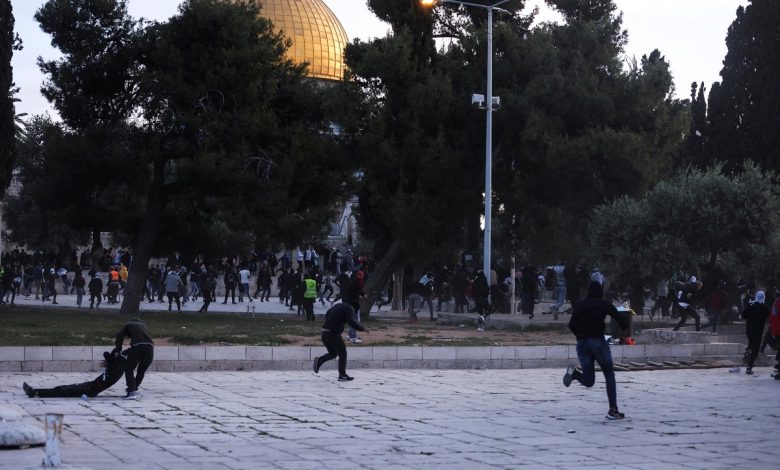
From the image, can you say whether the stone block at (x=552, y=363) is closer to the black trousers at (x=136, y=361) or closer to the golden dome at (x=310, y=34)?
the black trousers at (x=136, y=361)

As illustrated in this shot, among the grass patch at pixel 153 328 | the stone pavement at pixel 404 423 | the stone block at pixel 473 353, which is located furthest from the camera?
the grass patch at pixel 153 328

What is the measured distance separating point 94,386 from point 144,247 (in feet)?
57.9

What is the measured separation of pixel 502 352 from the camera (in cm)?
1991

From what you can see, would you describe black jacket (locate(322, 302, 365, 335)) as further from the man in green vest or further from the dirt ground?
the man in green vest

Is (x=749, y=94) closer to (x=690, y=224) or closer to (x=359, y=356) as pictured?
(x=690, y=224)

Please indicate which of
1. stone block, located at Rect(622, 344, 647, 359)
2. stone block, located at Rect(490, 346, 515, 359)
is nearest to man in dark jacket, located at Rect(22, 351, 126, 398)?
stone block, located at Rect(490, 346, 515, 359)

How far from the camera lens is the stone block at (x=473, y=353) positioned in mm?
19609

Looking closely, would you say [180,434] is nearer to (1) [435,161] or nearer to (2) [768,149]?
(1) [435,161]

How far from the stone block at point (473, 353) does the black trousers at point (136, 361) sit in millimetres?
7018

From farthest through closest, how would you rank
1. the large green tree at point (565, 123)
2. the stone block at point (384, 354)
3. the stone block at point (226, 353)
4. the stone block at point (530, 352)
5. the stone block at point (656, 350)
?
1. the large green tree at point (565, 123)
2. the stone block at point (656, 350)
3. the stone block at point (530, 352)
4. the stone block at point (384, 354)
5. the stone block at point (226, 353)

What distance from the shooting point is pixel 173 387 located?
15.2m

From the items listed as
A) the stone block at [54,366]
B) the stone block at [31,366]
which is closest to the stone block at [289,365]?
the stone block at [54,366]

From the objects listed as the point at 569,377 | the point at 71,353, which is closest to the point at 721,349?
the point at 569,377

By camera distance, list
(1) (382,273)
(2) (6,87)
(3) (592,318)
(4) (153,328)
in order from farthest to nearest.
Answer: (1) (382,273), (2) (6,87), (4) (153,328), (3) (592,318)
